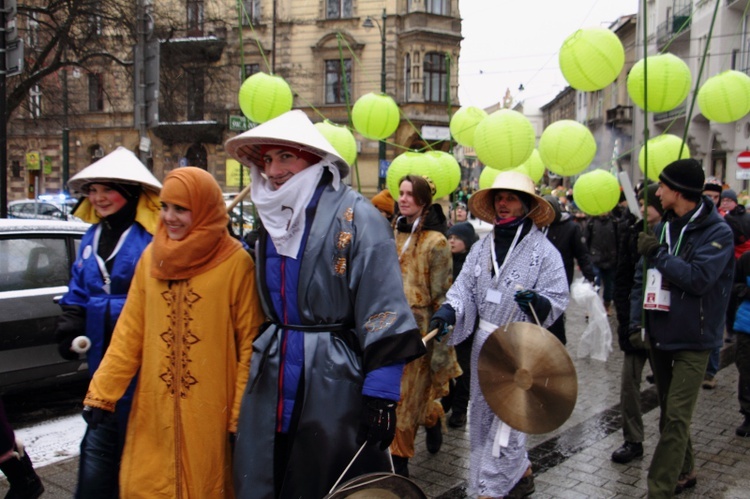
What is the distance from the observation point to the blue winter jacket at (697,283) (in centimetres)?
402

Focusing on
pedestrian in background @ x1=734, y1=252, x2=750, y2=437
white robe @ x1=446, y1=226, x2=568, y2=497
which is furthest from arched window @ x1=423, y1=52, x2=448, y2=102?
white robe @ x1=446, y1=226, x2=568, y2=497

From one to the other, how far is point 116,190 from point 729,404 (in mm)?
5705

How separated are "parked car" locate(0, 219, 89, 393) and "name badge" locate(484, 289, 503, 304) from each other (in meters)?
3.75

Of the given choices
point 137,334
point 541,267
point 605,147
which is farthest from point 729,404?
point 605,147

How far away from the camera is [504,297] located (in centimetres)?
414

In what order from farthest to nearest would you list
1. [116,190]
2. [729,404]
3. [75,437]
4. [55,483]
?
[729,404] → [75,437] → [55,483] → [116,190]

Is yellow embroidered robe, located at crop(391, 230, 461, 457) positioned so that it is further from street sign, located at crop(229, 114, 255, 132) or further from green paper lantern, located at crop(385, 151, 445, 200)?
street sign, located at crop(229, 114, 255, 132)

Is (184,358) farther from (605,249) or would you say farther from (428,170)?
(605,249)

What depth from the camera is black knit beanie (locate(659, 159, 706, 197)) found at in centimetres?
415

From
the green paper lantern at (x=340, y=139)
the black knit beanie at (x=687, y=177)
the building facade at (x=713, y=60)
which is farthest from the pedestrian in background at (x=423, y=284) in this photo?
the building facade at (x=713, y=60)

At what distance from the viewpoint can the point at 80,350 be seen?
3424mm

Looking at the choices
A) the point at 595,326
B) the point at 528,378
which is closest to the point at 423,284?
the point at 528,378

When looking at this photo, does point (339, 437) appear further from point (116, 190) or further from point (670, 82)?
point (670, 82)

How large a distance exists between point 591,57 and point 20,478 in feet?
17.3
